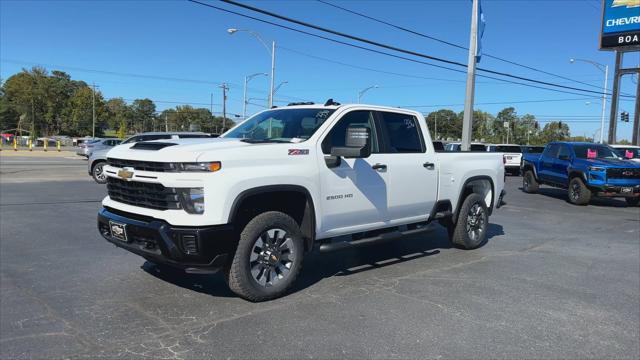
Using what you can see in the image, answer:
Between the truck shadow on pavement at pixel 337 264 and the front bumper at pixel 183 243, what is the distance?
745 millimetres

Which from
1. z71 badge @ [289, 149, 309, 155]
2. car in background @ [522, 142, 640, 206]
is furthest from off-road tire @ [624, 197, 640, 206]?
z71 badge @ [289, 149, 309, 155]

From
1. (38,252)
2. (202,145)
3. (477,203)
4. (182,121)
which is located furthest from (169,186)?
(182,121)

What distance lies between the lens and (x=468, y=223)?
741 cm

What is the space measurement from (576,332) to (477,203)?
346 cm

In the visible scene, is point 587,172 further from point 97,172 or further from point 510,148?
point 510,148

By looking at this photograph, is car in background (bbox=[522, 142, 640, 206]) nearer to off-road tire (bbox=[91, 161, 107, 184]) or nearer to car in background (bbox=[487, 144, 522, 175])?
car in background (bbox=[487, 144, 522, 175])

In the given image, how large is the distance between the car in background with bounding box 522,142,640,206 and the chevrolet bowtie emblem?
1319 centimetres

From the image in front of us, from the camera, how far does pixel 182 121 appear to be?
415ft

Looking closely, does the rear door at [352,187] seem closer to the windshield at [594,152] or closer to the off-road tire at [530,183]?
the windshield at [594,152]

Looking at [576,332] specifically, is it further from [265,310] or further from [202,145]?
[202,145]

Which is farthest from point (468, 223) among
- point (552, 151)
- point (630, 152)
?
point (630, 152)

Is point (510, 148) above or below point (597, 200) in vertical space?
above

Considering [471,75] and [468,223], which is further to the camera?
[471,75]

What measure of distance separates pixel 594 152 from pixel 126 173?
14.3 m
